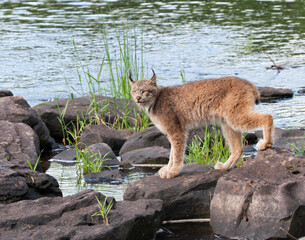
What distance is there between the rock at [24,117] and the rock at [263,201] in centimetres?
395

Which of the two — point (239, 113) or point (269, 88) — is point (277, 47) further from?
point (239, 113)

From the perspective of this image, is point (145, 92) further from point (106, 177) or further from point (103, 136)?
point (103, 136)

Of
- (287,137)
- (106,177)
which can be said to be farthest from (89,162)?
(287,137)

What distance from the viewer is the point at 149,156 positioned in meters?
8.38

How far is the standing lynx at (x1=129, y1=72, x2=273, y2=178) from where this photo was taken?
652cm

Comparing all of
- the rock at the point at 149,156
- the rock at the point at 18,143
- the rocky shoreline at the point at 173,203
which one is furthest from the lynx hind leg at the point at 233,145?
the rock at the point at 18,143

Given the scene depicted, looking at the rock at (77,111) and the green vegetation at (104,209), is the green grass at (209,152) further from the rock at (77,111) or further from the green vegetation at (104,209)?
the green vegetation at (104,209)

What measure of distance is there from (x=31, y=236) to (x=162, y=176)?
1.94 m

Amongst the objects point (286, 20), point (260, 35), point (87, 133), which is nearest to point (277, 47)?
point (260, 35)

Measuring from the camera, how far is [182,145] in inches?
270

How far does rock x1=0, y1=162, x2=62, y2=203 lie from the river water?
1.50 m

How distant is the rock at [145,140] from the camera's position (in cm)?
885

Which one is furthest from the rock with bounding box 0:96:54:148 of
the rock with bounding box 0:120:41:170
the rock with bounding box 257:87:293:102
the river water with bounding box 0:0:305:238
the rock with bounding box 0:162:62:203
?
the rock with bounding box 257:87:293:102

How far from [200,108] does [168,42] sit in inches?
397
